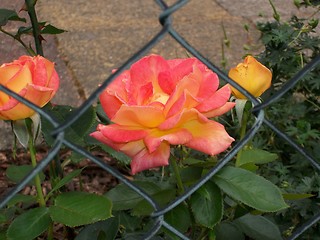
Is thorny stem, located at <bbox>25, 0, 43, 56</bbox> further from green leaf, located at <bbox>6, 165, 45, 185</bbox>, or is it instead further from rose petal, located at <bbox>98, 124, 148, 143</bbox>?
rose petal, located at <bbox>98, 124, 148, 143</bbox>

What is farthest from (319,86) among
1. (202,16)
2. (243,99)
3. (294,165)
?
(202,16)

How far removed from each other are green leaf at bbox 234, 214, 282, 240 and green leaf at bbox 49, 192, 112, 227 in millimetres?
335

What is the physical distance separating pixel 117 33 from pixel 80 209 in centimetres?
219

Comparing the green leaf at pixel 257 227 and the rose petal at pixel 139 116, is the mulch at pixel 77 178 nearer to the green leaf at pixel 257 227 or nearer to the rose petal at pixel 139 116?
A: the green leaf at pixel 257 227

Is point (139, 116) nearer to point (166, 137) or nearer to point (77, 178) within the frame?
point (166, 137)

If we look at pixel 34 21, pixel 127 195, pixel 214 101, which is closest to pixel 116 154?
pixel 127 195

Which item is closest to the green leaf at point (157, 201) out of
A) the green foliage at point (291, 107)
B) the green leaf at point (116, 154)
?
the green leaf at point (116, 154)

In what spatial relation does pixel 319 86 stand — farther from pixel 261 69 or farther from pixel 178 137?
pixel 178 137

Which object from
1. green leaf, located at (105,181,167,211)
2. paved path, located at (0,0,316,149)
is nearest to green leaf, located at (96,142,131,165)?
green leaf, located at (105,181,167,211)

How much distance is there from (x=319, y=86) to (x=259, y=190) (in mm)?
1032

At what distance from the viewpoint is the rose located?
0.93 meters

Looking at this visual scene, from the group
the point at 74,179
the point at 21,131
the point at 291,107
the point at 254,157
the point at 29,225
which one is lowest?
the point at 74,179

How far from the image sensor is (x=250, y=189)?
101 centimetres

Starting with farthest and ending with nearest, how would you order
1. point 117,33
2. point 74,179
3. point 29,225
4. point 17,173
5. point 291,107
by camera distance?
point 117,33
point 74,179
point 291,107
point 17,173
point 29,225
